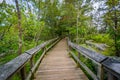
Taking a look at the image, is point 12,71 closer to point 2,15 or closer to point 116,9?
point 116,9

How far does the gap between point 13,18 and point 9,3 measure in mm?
790

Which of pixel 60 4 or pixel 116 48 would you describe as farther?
pixel 60 4

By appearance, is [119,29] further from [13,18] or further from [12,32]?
[12,32]

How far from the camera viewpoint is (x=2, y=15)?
25.1 feet

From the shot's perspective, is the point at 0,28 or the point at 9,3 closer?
the point at 9,3

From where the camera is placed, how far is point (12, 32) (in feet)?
33.7

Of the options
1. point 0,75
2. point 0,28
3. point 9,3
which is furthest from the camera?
point 0,28

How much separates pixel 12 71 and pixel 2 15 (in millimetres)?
6317

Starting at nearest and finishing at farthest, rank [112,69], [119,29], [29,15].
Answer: [112,69]
[119,29]
[29,15]

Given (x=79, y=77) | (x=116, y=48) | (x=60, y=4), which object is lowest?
(x=79, y=77)

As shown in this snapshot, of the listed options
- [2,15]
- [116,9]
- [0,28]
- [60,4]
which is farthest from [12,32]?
[60,4]

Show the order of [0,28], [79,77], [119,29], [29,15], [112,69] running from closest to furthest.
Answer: [112,69], [79,77], [119,29], [0,28], [29,15]

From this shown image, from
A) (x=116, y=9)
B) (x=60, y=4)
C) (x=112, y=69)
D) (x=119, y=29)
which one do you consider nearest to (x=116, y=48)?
(x=119, y=29)

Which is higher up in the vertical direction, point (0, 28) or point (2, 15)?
point (2, 15)
